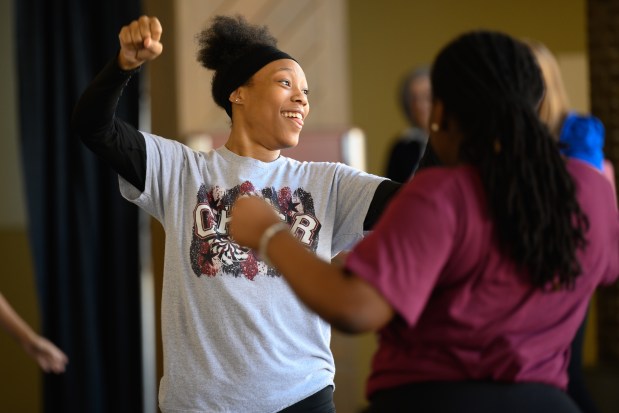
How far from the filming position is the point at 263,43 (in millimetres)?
2182

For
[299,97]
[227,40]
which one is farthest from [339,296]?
[227,40]

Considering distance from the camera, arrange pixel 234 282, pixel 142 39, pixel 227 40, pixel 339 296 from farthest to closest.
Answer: pixel 227 40 < pixel 234 282 < pixel 142 39 < pixel 339 296

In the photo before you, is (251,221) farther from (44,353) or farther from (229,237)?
(44,353)

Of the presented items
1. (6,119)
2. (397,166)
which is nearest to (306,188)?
(397,166)

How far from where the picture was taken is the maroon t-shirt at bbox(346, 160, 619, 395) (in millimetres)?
1114

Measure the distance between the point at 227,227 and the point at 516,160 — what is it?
859mm

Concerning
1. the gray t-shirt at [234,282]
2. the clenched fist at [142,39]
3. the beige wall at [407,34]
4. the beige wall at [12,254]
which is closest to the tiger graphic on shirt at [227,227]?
the gray t-shirt at [234,282]

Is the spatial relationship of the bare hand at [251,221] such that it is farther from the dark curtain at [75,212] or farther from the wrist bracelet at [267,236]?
the dark curtain at [75,212]

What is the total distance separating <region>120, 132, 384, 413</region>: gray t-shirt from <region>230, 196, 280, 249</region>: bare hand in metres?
0.59

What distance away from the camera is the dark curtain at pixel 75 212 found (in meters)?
3.59

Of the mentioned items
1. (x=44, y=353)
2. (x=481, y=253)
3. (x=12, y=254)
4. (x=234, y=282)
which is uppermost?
(x=481, y=253)

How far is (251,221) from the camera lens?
1.25 meters

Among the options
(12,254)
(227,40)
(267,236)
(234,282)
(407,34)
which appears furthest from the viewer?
(407,34)

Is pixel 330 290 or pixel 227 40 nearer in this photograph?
pixel 330 290
